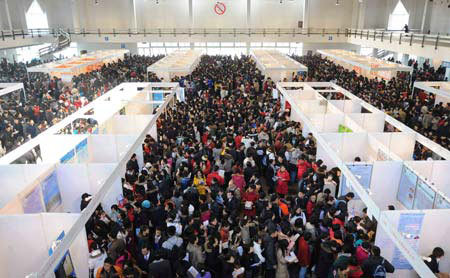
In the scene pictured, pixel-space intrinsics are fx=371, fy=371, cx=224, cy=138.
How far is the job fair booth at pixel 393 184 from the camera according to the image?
4.73 meters

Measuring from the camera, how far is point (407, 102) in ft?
40.4

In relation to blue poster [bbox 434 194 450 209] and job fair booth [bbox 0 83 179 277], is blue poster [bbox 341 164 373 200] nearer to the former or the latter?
blue poster [bbox 434 194 450 209]

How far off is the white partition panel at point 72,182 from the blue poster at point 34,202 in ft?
1.79

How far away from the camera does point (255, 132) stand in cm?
931

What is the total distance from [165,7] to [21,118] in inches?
890

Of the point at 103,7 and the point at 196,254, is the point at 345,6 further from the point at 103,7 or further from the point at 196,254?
the point at 196,254

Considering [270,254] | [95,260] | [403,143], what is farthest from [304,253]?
[403,143]

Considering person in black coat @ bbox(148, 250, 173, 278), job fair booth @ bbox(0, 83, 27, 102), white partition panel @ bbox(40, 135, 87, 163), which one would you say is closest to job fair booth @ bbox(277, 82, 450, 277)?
person in black coat @ bbox(148, 250, 173, 278)

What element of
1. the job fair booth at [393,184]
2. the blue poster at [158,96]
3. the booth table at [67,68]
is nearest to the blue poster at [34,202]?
the job fair booth at [393,184]

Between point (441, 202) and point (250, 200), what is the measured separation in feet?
9.18

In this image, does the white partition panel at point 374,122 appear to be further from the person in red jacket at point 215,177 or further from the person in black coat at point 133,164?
the person in black coat at point 133,164

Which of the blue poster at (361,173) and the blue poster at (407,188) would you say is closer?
the blue poster at (407,188)

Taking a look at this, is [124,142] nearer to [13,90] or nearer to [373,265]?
[373,265]

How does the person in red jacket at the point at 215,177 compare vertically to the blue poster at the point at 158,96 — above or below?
below
